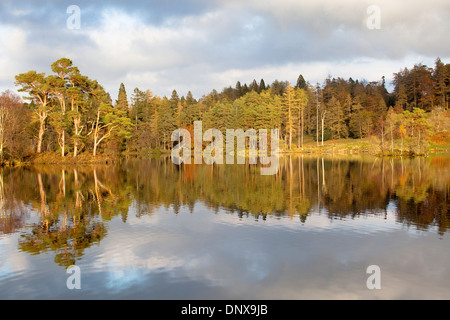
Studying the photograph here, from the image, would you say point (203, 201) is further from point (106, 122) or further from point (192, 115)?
point (192, 115)

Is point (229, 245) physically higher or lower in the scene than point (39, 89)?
lower

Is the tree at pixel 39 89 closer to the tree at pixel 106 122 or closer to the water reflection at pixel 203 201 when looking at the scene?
the tree at pixel 106 122

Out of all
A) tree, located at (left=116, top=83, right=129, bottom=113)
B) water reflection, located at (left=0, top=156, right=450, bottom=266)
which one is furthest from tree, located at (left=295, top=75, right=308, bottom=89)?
water reflection, located at (left=0, top=156, right=450, bottom=266)

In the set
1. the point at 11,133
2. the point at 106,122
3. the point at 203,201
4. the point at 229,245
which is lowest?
the point at 229,245

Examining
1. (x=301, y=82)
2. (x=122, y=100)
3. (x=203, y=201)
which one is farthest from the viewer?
(x=301, y=82)

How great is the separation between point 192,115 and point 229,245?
66756 millimetres

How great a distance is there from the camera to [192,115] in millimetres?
74375

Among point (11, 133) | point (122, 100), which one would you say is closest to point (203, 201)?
point (11, 133)

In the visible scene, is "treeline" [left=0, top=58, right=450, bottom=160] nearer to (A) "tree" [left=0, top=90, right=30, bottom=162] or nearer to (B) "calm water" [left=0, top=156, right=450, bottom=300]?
Answer: (A) "tree" [left=0, top=90, right=30, bottom=162]

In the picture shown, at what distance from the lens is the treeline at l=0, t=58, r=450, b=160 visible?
41125mm

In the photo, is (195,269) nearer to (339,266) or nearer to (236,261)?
(236,261)

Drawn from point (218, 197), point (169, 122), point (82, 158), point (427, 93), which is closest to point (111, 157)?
point (82, 158)
